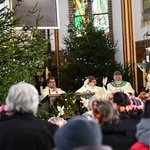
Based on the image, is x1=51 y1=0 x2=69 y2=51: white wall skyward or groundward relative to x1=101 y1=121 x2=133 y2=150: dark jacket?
skyward

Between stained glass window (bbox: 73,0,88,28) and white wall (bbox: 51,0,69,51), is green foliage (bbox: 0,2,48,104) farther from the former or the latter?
white wall (bbox: 51,0,69,51)

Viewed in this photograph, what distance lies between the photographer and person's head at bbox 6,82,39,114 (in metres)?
3.70

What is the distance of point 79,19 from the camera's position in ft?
63.4

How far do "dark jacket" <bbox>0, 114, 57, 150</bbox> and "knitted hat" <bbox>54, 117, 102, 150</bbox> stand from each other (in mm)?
1048

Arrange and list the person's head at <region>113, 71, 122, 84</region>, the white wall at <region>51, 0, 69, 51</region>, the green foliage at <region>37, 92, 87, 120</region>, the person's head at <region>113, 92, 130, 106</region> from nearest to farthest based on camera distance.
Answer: the person's head at <region>113, 92, 130, 106</region>, the green foliage at <region>37, 92, 87, 120</region>, the person's head at <region>113, 71, 122, 84</region>, the white wall at <region>51, 0, 69, 51</region>

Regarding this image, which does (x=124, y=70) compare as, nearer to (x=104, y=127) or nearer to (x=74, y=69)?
(x=74, y=69)

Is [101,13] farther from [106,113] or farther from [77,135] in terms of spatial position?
[77,135]

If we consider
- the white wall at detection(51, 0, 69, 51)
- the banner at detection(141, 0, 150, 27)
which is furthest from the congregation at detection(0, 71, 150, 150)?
the white wall at detection(51, 0, 69, 51)

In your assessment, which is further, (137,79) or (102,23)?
(102,23)

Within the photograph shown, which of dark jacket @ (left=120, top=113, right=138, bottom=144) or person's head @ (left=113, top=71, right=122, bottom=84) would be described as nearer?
dark jacket @ (left=120, top=113, right=138, bottom=144)

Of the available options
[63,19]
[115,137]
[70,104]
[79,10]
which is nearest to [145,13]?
[79,10]

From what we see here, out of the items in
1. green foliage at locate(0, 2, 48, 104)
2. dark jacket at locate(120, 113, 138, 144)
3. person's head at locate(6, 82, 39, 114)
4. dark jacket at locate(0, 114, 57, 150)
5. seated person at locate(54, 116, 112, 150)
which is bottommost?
dark jacket at locate(120, 113, 138, 144)

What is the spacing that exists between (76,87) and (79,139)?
47.5 feet

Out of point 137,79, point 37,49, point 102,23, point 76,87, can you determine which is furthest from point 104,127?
point 102,23
